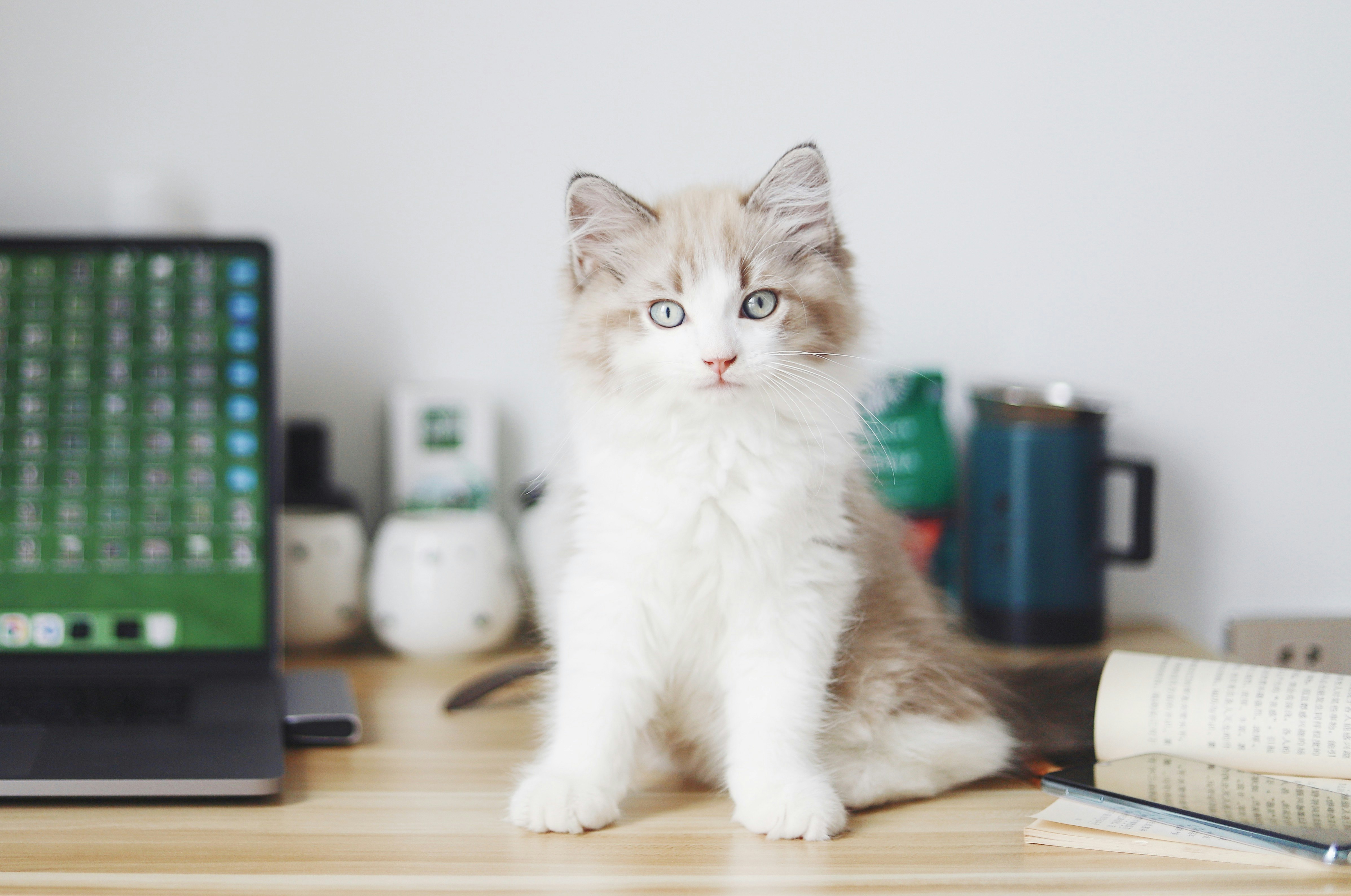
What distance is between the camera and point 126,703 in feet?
3.47

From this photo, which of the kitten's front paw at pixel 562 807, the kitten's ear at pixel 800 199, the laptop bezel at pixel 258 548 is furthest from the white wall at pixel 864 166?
the kitten's front paw at pixel 562 807

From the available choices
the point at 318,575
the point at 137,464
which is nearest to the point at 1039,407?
the point at 318,575

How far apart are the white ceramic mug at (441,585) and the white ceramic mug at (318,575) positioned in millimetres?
48

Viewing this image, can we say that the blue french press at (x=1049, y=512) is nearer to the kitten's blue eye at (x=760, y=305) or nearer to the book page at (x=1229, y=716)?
the book page at (x=1229, y=716)

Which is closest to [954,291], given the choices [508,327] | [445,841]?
[508,327]

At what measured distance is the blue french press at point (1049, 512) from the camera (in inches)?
53.1

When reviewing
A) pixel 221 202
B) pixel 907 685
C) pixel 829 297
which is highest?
pixel 221 202

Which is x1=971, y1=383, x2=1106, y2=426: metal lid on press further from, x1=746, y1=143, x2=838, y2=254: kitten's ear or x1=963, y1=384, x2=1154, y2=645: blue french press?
x1=746, y1=143, x2=838, y2=254: kitten's ear

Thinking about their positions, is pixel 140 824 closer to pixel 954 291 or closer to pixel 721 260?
pixel 721 260

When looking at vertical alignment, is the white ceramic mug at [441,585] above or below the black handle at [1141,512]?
below

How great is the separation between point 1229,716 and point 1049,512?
0.50 meters

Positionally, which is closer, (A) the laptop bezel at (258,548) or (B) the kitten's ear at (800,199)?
(B) the kitten's ear at (800,199)

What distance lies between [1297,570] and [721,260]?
3.64 ft

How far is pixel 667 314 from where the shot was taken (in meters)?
0.86
